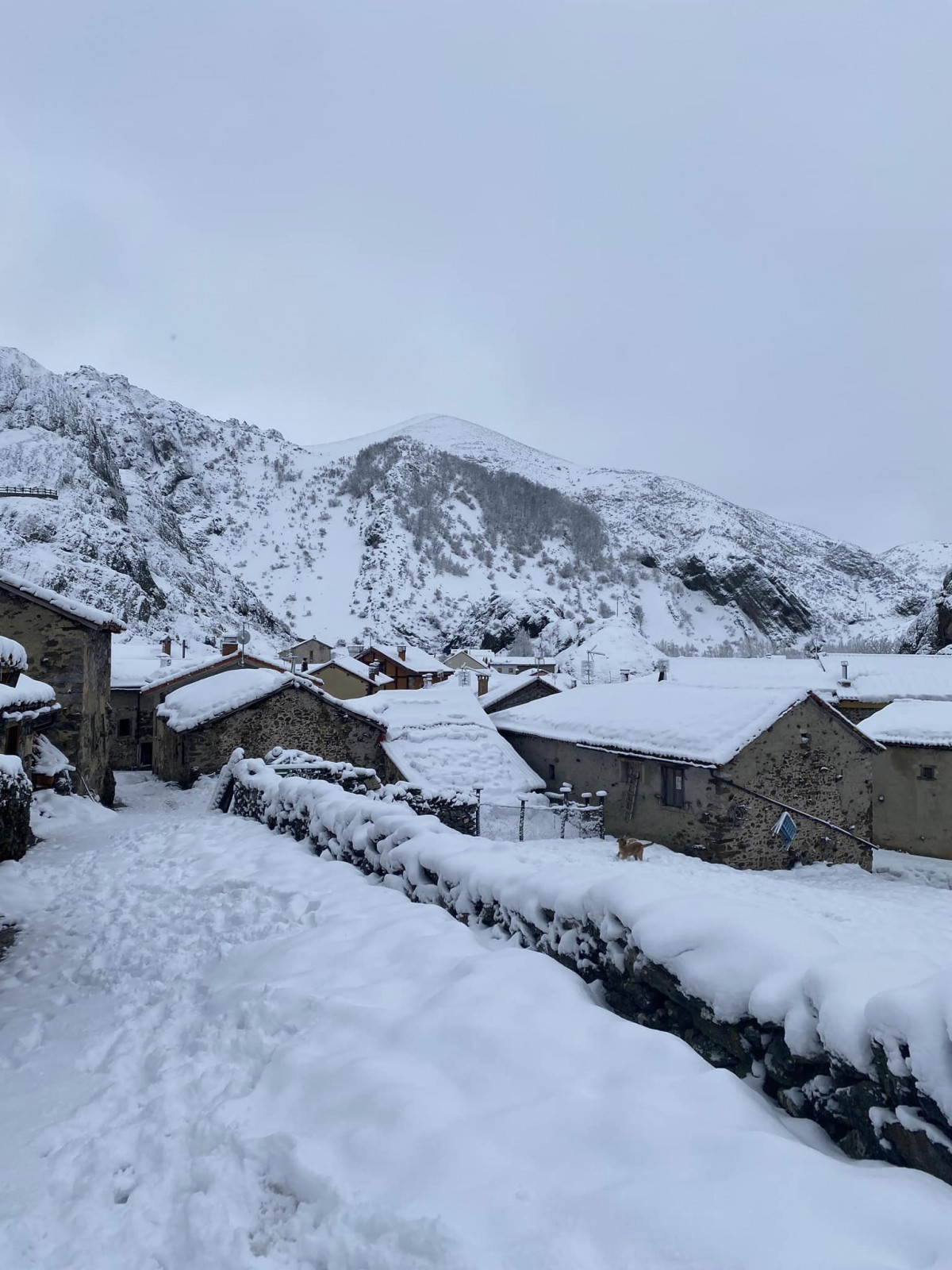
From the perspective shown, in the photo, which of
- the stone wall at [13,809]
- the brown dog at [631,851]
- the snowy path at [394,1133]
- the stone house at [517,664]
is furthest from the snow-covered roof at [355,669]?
the snowy path at [394,1133]

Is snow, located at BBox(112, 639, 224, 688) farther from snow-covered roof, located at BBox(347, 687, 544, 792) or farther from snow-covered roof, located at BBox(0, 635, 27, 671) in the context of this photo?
snow-covered roof, located at BBox(0, 635, 27, 671)

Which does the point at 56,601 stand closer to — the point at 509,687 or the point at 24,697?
the point at 24,697

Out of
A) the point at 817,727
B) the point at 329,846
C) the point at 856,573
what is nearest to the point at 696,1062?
the point at 329,846

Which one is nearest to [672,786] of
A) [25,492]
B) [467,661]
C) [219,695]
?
Result: [219,695]

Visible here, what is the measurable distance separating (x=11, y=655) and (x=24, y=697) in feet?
7.46

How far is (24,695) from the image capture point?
1380 centimetres

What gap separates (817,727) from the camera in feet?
72.2

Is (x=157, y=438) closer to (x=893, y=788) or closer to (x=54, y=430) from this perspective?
(x=54, y=430)

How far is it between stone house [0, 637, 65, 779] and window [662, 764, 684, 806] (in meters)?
16.4

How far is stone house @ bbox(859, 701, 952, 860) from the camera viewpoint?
2475 cm

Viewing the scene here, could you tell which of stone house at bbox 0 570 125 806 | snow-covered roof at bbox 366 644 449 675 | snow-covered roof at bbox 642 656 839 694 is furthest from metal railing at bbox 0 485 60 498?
→ snow-covered roof at bbox 642 656 839 694

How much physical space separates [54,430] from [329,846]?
7067 cm

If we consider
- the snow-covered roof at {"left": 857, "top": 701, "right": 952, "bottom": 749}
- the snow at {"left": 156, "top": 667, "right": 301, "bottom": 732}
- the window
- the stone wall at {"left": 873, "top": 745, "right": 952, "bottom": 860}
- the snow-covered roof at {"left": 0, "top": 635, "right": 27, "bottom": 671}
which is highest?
the snow-covered roof at {"left": 0, "top": 635, "right": 27, "bottom": 671}

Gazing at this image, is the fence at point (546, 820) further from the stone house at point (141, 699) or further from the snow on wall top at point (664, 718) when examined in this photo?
the stone house at point (141, 699)
